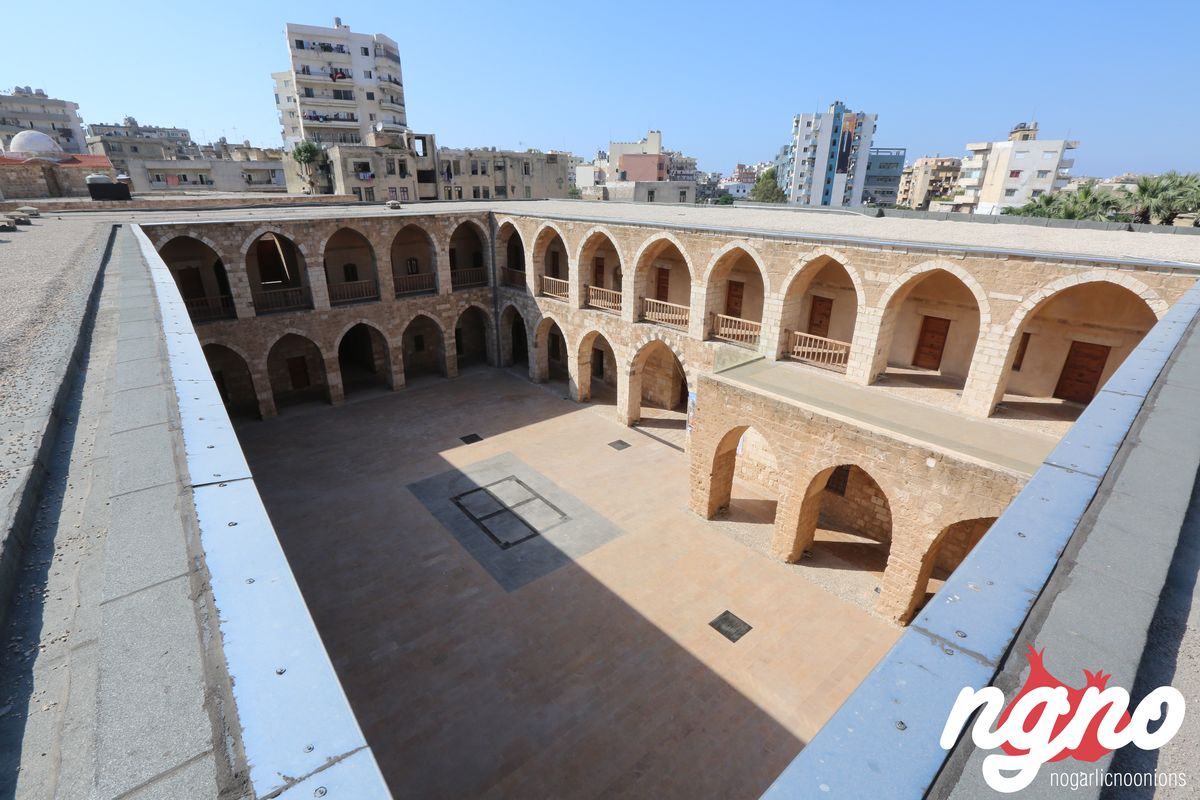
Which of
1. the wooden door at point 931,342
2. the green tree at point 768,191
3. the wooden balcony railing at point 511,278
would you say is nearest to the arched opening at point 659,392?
the wooden balcony railing at point 511,278

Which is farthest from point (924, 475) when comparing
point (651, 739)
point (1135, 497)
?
point (1135, 497)

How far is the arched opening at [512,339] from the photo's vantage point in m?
24.5

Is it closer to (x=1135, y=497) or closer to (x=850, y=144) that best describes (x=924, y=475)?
(x=1135, y=497)

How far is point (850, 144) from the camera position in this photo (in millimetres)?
81938

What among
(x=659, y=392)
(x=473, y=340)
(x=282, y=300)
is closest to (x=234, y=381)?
(x=282, y=300)

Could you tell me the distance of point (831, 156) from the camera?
83.0 metres

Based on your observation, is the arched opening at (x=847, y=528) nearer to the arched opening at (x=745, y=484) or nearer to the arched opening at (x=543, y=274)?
the arched opening at (x=745, y=484)

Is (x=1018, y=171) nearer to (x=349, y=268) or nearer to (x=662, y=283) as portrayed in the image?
(x=662, y=283)

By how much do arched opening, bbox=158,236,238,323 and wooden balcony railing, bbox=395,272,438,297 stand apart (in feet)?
19.1

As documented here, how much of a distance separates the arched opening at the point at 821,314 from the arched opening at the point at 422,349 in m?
14.9

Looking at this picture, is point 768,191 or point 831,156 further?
point 831,156

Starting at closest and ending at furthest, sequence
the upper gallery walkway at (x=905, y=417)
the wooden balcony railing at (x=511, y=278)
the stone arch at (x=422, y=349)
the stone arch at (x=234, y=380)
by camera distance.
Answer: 1. the upper gallery walkway at (x=905, y=417)
2. the stone arch at (x=234, y=380)
3. the wooden balcony railing at (x=511, y=278)
4. the stone arch at (x=422, y=349)

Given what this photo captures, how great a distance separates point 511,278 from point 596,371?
522 cm

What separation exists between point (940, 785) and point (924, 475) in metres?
9.74
